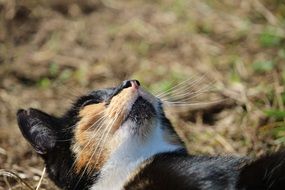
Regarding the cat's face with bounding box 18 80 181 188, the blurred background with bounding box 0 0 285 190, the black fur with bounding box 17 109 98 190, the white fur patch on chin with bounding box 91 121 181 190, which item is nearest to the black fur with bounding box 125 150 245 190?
the white fur patch on chin with bounding box 91 121 181 190

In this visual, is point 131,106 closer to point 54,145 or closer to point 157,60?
point 54,145

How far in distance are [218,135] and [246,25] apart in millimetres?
1653

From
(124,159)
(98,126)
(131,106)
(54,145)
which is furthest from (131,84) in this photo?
(54,145)

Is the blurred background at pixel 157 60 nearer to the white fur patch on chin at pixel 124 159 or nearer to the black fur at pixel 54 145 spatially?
the black fur at pixel 54 145

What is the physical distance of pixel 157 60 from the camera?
6293 mm

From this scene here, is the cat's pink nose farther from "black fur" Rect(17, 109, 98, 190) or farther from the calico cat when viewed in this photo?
"black fur" Rect(17, 109, 98, 190)

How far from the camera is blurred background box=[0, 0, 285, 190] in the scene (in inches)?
202

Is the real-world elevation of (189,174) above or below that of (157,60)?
below

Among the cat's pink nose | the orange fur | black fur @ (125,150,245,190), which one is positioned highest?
the cat's pink nose

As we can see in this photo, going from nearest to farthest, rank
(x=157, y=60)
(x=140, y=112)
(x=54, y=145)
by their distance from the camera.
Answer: (x=140, y=112) → (x=54, y=145) → (x=157, y=60)

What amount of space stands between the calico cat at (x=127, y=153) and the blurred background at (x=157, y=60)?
0.63 meters

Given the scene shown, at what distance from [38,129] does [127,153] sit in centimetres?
55

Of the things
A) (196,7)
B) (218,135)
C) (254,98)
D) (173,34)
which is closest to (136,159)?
(218,135)

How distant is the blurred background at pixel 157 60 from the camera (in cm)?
514
